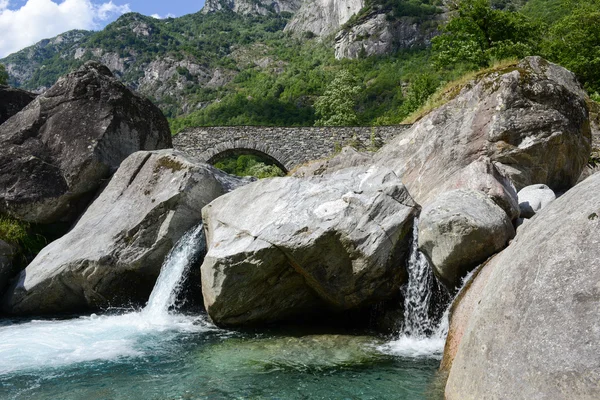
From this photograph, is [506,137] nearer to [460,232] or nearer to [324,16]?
[460,232]

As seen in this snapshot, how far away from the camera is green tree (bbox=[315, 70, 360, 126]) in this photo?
2066 inches

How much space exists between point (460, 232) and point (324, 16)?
15706cm

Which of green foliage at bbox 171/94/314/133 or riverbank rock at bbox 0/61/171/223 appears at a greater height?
green foliage at bbox 171/94/314/133

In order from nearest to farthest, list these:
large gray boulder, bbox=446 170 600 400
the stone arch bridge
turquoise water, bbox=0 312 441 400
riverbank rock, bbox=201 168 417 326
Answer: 1. large gray boulder, bbox=446 170 600 400
2. turquoise water, bbox=0 312 441 400
3. riverbank rock, bbox=201 168 417 326
4. the stone arch bridge

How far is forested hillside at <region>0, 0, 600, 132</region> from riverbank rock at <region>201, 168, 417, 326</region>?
22.3 metres

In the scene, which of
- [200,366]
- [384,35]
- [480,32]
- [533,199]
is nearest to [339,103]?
[480,32]

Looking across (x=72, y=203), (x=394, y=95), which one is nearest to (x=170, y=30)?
(x=394, y=95)

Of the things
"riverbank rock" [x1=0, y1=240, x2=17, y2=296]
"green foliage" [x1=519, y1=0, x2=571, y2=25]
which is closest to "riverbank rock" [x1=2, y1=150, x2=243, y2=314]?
"riverbank rock" [x1=0, y1=240, x2=17, y2=296]

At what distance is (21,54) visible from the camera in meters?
200

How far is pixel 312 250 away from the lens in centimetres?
836

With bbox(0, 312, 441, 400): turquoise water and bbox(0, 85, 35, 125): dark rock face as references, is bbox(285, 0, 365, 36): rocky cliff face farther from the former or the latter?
bbox(0, 312, 441, 400): turquoise water

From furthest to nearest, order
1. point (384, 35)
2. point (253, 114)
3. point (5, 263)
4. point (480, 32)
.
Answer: point (384, 35) → point (253, 114) → point (480, 32) → point (5, 263)

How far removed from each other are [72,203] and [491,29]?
1131 inches

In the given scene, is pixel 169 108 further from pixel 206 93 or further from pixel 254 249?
pixel 254 249
